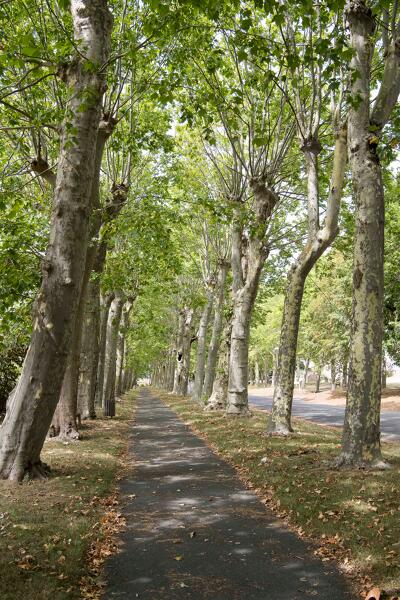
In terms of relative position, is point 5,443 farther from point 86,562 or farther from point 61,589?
point 61,589

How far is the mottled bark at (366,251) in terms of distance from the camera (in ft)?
27.0

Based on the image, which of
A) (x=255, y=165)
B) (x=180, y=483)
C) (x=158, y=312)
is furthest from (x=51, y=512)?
(x=158, y=312)

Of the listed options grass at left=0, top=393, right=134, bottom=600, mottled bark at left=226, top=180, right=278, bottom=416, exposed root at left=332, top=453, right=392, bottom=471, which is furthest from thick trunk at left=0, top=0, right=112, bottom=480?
mottled bark at left=226, top=180, right=278, bottom=416

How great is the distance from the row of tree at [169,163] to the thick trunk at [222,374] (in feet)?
0.34

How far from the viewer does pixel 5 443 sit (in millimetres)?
7820

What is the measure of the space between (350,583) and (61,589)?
264 cm

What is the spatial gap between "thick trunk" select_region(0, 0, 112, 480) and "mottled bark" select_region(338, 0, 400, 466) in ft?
14.4

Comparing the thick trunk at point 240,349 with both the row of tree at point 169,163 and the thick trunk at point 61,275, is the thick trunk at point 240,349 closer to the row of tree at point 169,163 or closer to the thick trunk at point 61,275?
the row of tree at point 169,163

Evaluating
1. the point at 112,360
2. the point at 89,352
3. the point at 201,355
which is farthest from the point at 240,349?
the point at 201,355

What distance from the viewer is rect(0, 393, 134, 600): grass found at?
4473 mm

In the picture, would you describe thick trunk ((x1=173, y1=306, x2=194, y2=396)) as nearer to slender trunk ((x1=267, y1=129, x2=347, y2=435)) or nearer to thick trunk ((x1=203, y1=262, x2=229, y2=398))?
thick trunk ((x1=203, y1=262, x2=229, y2=398))

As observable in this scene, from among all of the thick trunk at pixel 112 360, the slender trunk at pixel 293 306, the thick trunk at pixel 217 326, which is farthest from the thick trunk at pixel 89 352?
the thick trunk at pixel 217 326

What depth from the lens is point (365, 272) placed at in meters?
8.48

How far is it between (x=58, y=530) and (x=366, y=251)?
6271 mm
